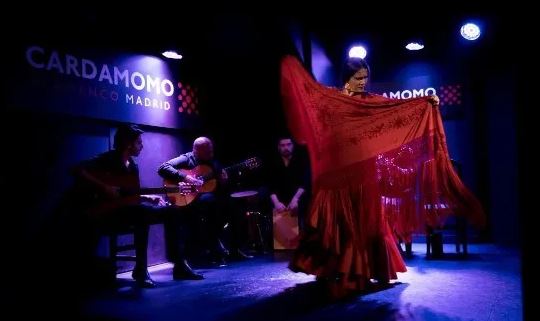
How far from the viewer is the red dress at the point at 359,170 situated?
3.48 m

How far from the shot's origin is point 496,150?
22.7 ft

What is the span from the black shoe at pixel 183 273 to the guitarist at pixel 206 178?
2.83 ft

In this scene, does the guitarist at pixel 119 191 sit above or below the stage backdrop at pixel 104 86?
below

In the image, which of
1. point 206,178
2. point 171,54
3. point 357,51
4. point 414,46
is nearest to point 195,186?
point 206,178

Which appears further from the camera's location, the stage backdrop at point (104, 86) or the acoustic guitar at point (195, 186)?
the acoustic guitar at point (195, 186)

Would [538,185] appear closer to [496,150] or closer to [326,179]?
[326,179]

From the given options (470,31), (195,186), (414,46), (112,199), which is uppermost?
(470,31)

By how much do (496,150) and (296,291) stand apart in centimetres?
485

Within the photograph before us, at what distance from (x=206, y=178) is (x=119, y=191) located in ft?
4.30

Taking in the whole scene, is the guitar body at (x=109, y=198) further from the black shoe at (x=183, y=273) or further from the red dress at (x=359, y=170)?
the red dress at (x=359, y=170)

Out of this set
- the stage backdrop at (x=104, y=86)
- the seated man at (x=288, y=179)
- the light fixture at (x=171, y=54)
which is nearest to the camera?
the stage backdrop at (x=104, y=86)

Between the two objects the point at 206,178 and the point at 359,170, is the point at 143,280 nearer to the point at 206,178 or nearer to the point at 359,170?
the point at 206,178

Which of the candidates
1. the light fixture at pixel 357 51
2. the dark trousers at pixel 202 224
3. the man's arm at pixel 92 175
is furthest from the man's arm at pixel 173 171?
the light fixture at pixel 357 51

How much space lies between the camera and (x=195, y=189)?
5.23m
